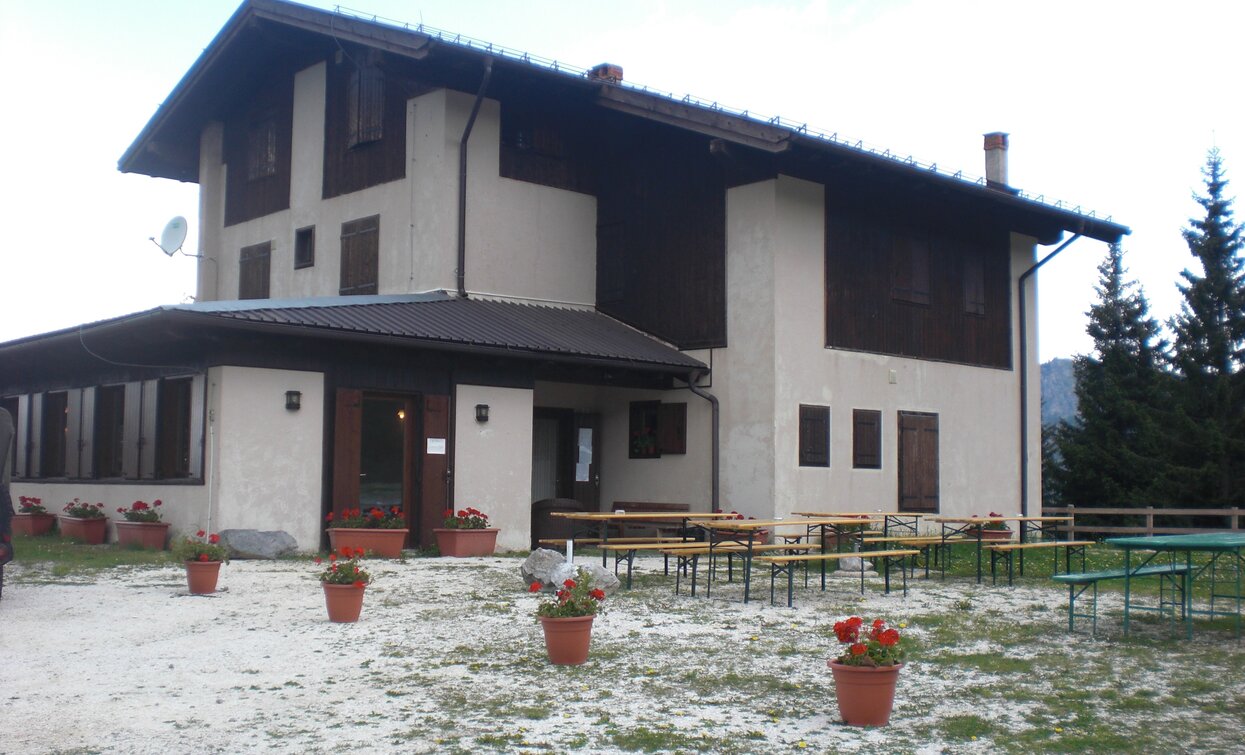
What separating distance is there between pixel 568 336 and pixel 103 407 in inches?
264

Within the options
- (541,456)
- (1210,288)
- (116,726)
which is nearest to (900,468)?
(541,456)

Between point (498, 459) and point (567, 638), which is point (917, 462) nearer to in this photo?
point (498, 459)

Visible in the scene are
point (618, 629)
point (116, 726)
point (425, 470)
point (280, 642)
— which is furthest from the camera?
point (425, 470)

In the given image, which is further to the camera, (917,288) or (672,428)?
(917,288)

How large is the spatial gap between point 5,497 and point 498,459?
23.4 feet

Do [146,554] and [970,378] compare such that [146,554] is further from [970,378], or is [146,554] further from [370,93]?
[970,378]

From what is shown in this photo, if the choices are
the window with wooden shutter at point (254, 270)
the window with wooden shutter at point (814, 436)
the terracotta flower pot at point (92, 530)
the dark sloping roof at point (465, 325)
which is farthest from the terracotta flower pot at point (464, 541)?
the window with wooden shutter at point (254, 270)

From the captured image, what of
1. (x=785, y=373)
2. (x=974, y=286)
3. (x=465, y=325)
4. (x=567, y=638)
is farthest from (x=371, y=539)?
(x=974, y=286)

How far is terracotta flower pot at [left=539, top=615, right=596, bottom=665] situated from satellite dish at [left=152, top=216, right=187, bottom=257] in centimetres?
1426

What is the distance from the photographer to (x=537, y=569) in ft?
37.4

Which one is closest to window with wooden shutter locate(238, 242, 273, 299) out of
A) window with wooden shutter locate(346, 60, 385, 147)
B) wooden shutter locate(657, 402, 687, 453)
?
window with wooden shutter locate(346, 60, 385, 147)

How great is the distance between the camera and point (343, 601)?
9.21 metres

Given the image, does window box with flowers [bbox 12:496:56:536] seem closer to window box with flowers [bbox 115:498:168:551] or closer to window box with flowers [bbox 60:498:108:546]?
window box with flowers [bbox 60:498:108:546]

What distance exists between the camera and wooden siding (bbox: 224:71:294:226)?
2081cm
